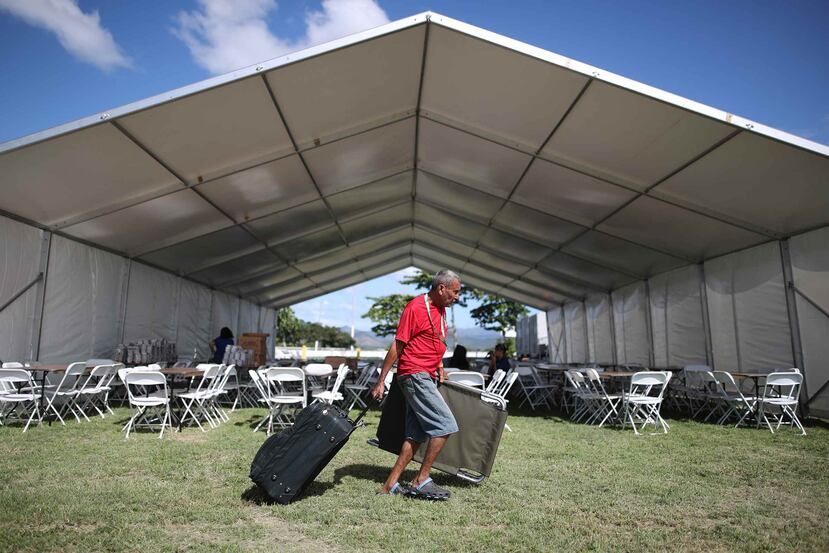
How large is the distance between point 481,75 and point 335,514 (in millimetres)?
4696

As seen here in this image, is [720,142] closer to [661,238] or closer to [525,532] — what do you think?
[661,238]

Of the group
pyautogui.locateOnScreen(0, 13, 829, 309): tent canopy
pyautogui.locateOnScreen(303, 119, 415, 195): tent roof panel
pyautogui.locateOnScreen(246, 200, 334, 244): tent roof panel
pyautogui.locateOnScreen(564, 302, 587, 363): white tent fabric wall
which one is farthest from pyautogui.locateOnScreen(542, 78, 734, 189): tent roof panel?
pyautogui.locateOnScreen(564, 302, 587, 363): white tent fabric wall

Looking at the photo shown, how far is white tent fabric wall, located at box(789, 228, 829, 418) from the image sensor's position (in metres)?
6.68

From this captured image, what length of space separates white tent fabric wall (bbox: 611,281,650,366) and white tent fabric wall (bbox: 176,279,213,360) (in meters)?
10.3

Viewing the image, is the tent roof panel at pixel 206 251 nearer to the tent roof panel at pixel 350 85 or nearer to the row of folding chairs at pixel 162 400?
the row of folding chairs at pixel 162 400

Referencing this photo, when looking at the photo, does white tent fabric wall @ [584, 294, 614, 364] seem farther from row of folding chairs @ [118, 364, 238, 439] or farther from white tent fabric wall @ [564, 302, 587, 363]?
row of folding chairs @ [118, 364, 238, 439]

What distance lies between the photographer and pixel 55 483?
3.52 metres

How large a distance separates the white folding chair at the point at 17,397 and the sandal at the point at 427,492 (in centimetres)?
475

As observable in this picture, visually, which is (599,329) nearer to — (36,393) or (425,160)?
(425,160)

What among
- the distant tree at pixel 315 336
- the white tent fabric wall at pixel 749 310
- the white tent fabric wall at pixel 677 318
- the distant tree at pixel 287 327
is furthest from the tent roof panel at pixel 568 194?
the distant tree at pixel 315 336

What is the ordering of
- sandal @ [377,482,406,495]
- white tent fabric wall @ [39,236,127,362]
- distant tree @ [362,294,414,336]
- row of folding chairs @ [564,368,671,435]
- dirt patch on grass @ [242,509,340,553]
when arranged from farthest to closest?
1. distant tree @ [362,294,414,336]
2. white tent fabric wall @ [39,236,127,362]
3. row of folding chairs @ [564,368,671,435]
4. sandal @ [377,482,406,495]
5. dirt patch on grass @ [242,509,340,553]

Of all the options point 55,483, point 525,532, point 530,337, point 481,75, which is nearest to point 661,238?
point 481,75

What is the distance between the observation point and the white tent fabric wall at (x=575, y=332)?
637 inches

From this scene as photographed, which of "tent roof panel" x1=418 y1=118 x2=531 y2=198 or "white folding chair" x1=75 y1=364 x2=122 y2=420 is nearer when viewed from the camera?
"white folding chair" x1=75 y1=364 x2=122 y2=420
